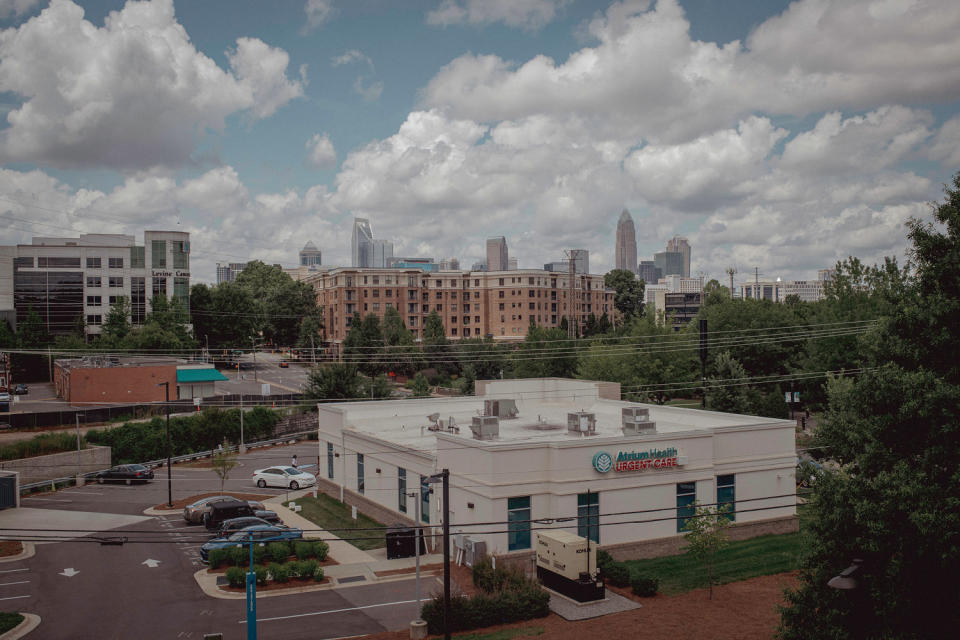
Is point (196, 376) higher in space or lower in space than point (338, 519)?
higher

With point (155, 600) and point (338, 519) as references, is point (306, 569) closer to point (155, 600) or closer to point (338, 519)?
point (155, 600)

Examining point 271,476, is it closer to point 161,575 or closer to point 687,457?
point 161,575

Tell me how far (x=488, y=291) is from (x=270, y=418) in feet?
235

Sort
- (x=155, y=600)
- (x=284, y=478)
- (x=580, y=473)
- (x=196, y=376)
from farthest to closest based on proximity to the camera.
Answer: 1. (x=196, y=376)
2. (x=284, y=478)
3. (x=580, y=473)
4. (x=155, y=600)

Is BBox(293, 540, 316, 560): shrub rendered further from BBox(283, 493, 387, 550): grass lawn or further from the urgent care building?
the urgent care building

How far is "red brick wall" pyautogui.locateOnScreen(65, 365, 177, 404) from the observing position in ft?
185

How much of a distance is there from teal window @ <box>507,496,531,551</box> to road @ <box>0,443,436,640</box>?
10.6 ft

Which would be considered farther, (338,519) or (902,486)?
(338,519)

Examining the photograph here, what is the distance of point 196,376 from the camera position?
213 ft

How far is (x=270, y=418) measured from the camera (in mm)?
55562

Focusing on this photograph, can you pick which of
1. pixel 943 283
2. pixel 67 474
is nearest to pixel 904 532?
pixel 943 283

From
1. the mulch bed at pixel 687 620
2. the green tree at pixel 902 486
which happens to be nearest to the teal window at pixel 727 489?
the mulch bed at pixel 687 620

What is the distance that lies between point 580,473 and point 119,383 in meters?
48.6

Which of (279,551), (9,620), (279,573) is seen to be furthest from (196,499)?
(9,620)
